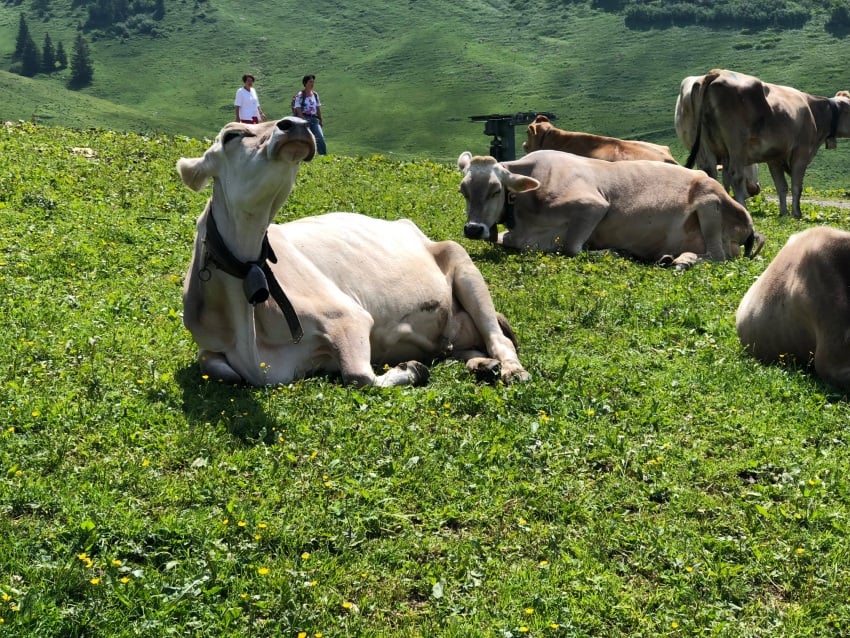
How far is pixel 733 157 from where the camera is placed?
20125 millimetres

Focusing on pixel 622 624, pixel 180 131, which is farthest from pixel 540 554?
pixel 180 131

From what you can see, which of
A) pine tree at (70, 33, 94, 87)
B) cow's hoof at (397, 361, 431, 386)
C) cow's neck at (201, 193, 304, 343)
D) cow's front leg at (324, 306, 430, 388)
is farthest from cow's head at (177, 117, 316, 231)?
pine tree at (70, 33, 94, 87)

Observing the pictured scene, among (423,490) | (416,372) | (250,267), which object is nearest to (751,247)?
(416,372)

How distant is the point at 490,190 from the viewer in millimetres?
14539

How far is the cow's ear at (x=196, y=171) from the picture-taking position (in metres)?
7.69

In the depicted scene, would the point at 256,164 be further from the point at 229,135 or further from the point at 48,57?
the point at 48,57

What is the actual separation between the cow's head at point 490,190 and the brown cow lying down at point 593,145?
3.17 metres

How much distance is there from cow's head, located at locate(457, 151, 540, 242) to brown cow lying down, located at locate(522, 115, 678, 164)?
3.17m

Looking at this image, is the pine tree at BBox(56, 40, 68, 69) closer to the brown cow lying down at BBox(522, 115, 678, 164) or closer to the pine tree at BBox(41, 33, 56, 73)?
the pine tree at BBox(41, 33, 56, 73)

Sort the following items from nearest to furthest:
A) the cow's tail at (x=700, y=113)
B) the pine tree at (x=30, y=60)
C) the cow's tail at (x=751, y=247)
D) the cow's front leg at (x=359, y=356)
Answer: the cow's front leg at (x=359, y=356) → the cow's tail at (x=751, y=247) → the cow's tail at (x=700, y=113) → the pine tree at (x=30, y=60)

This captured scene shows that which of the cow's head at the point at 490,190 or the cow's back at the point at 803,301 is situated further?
the cow's head at the point at 490,190

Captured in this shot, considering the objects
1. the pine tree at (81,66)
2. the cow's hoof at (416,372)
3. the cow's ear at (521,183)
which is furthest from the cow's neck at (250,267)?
the pine tree at (81,66)

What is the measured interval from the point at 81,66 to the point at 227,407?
164 metres

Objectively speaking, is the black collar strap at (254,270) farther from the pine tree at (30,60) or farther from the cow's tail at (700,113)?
the pine tree at (30,60)
